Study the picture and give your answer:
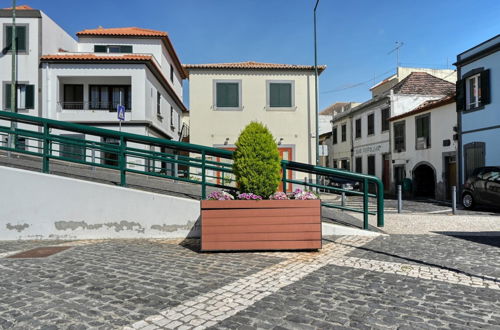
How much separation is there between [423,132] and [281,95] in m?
9.31

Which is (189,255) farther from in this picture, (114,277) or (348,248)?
(348,248)

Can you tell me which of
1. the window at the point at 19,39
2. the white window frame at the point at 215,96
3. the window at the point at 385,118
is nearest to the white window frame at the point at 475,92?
the window at the point at 385,118

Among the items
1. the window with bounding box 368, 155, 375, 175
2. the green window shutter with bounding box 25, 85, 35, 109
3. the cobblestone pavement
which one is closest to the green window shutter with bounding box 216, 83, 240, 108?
the green window shutter with bounding box 25, 85, 35, 109

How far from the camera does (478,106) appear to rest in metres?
15.3

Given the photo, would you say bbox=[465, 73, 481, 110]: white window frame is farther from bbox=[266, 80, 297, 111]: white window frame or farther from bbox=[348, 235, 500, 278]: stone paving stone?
bbox=[348, 235, 500, 278]: stone paving stone

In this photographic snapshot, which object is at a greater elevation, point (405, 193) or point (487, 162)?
point (487, 162)

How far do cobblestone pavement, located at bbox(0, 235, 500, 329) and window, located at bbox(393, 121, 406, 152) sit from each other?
17.6 metres

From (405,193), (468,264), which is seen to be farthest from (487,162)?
(468,264)

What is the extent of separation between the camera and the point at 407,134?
20906 mm

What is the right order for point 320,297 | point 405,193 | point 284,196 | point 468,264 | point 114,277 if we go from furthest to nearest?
point 405,193
point 284,196
point 468,264
point 114,277
point 320,297

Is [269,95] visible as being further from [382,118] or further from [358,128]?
[358,128]

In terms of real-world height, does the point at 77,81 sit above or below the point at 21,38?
below

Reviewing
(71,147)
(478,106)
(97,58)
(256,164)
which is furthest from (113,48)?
(478,106)

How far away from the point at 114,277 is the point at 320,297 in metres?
2.36
